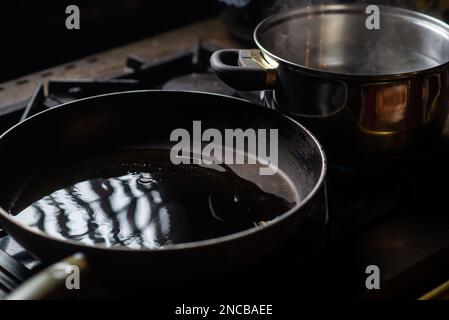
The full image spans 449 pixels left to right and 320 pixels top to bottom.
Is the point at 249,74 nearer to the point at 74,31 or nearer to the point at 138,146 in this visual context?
the point at 138,146

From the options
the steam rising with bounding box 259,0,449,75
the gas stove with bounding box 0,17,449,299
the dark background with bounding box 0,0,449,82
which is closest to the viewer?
the gas stove with bounding box 0,17,449,299

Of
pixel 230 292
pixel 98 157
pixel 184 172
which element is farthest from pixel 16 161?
pixel 230 292

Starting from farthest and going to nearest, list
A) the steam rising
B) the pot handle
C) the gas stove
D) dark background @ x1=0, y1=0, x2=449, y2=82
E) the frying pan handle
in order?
dark background @ x1=0, y1=0, x2=449, y2=82
the steam rising
the pot handle
the gas stove
the frying pan handle

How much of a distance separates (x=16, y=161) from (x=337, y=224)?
1.42ft

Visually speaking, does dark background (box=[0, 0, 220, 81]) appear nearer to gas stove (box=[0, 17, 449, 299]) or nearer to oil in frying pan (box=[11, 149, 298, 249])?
gas stove (box=[0, 17, 449, 299])

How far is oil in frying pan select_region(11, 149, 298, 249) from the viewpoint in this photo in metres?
0.69

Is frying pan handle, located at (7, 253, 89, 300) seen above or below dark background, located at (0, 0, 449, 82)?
below

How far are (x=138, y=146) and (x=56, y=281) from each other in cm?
40

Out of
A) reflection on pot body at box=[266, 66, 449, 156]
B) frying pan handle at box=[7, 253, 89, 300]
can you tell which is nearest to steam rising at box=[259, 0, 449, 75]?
reflection on pot body at box=[266, 66, 449, 156]

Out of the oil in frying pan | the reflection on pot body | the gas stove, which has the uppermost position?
the reflection on pot body

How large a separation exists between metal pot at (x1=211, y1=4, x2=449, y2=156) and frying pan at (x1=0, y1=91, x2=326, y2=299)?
0.04 metres

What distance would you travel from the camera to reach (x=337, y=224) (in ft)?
2.41

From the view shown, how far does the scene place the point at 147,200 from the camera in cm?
75

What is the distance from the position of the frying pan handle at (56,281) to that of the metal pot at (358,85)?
1.21 feet
